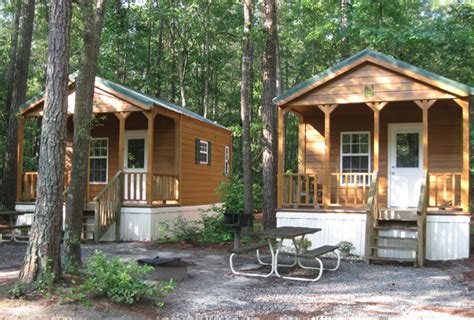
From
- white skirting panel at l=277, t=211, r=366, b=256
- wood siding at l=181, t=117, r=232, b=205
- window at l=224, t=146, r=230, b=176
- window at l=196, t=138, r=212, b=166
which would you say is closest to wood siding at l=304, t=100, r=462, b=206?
white skirting panel at l=277, t=211, r=366, b=256

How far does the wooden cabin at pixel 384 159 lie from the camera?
1074 cm

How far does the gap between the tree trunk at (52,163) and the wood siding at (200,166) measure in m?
9.12

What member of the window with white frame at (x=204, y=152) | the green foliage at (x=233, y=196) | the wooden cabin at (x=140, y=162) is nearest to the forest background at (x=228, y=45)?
the green foliage at (x=233, y=196)

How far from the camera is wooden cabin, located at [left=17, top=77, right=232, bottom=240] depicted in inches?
537

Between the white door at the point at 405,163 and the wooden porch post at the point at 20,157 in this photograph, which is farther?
the wooden porch post at the point at 20,157

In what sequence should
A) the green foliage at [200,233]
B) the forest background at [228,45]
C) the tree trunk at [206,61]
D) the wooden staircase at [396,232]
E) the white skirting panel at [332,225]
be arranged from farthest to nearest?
the tree trunk at [206,61] → the forest background at [228,45] → the green foliage at [200,233] → the white skirting panel at [332,225] → the wooden staircase at [396,232]

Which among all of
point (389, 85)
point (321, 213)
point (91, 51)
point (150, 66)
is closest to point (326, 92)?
point (389, 85)

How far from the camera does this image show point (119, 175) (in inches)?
543

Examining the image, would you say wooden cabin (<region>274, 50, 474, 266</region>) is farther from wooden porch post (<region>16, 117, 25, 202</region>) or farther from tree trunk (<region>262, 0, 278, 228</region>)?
wooden porch post (<region>16, 117, 25, 202</region>)

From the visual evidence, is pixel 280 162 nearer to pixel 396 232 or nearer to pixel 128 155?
pixel 396 232

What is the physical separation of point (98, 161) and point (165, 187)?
10.5ft

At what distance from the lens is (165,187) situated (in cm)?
1473

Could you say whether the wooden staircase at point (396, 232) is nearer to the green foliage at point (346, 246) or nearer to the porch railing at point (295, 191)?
the green foliage at point (346, 246)

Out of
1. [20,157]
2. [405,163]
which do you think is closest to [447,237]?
[405,163]
